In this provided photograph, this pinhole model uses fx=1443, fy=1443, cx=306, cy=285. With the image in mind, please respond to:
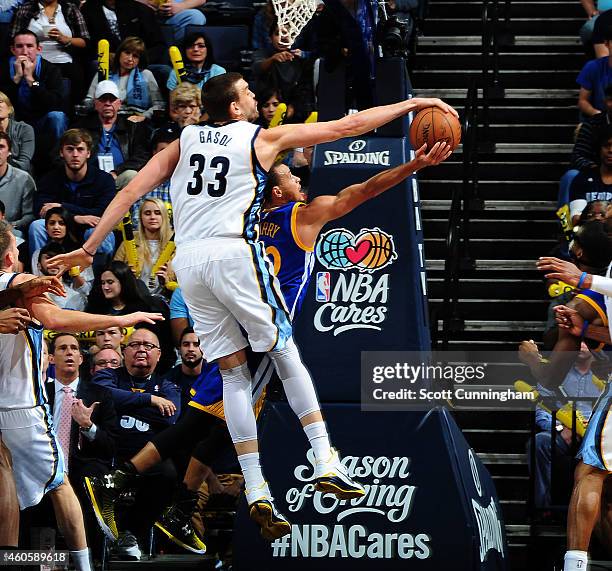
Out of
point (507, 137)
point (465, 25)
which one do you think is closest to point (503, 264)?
point (507, 137)

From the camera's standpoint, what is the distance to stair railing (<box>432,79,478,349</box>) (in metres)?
11.2

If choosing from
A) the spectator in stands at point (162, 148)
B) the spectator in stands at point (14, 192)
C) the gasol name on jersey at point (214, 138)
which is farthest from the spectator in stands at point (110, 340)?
the gasol name on jersey at point (214, 138)

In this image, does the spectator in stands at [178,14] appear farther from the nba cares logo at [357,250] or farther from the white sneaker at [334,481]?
the white sneaker at [334,481]

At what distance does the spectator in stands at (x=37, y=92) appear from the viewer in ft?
44.1

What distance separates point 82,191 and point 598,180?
14.4ft

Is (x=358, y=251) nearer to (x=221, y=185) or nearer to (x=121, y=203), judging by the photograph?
(x=221, y=185)

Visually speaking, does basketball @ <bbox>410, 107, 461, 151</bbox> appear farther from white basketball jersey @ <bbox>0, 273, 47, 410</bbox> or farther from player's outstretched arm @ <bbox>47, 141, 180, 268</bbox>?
white basketball jersey @ <bbox>0, 273, 47, 410</bbox>

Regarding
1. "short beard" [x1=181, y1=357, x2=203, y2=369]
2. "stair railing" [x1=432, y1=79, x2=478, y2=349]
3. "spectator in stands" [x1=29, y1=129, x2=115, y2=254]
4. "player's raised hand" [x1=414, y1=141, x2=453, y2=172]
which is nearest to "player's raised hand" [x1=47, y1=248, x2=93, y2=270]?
"player's raised hand" [x1=414, y1=141, x2=453, y2=172]

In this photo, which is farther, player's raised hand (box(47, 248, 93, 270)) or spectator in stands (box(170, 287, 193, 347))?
spectator in stands (box(170, 287, 193, 347))

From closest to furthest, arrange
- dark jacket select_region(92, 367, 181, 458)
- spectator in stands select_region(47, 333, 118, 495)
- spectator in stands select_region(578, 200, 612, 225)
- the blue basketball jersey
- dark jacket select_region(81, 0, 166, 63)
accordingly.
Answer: the blue basketball jersey
spectator in stands select_region(47, 333, 118, 495)
dark jacket select_region(92, 367, 181, 458)
spectator in stands select_region(578, 200, 612, 225)
dark jacket select_region(81, 0, 166, 63)

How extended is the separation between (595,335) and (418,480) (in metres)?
1.47

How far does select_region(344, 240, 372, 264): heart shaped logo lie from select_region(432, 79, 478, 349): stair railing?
2168 mm

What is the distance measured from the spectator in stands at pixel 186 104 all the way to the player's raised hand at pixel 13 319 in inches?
207

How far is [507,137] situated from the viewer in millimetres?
13406
